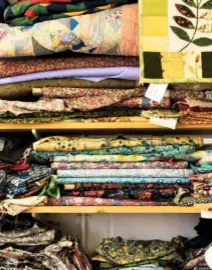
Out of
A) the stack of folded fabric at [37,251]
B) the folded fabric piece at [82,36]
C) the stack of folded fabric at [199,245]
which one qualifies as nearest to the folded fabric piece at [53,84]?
the folded fabric piece at [82,36]

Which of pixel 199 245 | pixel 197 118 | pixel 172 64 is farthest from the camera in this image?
pixel 199 245

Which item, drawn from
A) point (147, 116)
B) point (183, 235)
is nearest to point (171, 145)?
point (147, 116)

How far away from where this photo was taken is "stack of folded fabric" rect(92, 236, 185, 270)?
65.1 inches

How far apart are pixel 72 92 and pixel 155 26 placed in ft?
1.14

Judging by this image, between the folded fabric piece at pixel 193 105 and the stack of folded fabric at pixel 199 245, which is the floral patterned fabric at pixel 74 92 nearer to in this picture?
the folded fabric piece at pixel 193 105

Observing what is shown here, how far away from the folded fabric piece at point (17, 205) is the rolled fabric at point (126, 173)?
0.13 m

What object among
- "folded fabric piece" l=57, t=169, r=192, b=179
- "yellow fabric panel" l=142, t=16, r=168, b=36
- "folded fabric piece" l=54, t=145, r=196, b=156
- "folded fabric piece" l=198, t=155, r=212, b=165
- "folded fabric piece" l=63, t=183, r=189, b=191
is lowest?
"folded fabric piece" l=63, t=183, r=189, b=191

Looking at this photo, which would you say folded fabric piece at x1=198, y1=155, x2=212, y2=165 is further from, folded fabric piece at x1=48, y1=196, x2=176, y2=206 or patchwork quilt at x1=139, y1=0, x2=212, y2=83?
patchwork quilt at x1=139, y1=0, x2=212, y2=83

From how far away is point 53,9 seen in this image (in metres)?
1.53

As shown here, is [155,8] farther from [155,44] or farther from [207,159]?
[207,159]

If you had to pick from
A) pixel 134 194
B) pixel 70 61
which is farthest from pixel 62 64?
pixel 134 194

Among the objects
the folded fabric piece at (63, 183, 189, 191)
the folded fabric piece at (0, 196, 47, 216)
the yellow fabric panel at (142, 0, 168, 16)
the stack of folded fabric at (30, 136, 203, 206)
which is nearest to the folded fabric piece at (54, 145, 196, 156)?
the stack of folded fabric at (30, 136, 203, 206)

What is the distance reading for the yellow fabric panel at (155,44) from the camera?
1462 millimetres

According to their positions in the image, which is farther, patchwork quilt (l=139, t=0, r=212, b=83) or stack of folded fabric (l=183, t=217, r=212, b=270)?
stack of folded fabric (l=183, t=217, r=212, b=270)
